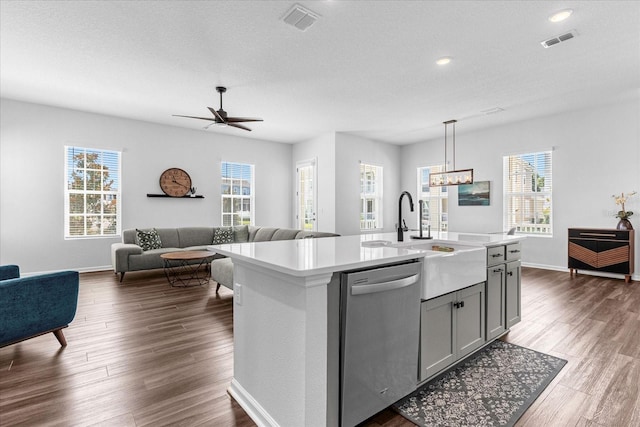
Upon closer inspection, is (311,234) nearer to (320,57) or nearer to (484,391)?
(320,57)

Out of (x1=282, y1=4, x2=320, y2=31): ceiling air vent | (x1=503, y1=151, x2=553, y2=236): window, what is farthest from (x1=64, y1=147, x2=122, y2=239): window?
(x1=503, y1=151, x2=553, y2=236): window

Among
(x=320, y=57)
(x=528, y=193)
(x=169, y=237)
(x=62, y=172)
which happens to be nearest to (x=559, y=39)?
(x=320, y=57)

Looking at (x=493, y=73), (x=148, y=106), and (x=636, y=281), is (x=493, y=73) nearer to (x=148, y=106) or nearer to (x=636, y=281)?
(x=636, y=281)

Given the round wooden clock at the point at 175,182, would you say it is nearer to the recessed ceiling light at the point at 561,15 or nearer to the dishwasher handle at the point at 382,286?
the dishwasher handle at the point at 382,286

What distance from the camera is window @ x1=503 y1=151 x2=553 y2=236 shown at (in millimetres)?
6156

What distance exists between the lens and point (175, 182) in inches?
264

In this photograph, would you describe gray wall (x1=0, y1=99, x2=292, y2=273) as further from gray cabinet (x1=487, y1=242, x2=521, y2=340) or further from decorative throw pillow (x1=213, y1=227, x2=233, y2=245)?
gray cabinet (x1=487, y1=242, x2=521, y2=340)

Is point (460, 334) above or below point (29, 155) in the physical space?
below

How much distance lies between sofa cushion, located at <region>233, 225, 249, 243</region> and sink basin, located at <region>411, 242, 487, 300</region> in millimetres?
5039

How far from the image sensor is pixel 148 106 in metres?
5.39

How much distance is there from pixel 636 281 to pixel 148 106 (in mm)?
8470

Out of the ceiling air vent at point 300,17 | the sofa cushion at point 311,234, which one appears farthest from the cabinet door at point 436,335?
the sofa cushion at point 311,234

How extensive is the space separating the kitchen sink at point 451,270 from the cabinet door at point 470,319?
3.1 inches

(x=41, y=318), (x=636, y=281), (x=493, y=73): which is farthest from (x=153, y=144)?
(x=636, y=281)
